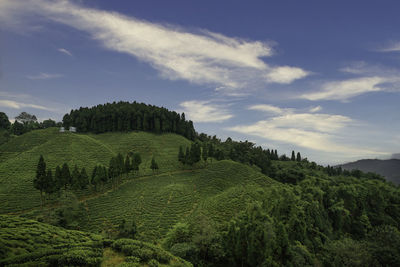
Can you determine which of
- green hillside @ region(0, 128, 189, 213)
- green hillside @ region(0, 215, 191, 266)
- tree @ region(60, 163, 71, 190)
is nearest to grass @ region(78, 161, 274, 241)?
tree @ region(60, 163, 71, 190)

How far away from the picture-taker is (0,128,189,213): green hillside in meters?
61.5

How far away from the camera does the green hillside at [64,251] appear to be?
19750 millimetres

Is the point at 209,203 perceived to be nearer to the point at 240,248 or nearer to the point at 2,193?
the point at 240,248

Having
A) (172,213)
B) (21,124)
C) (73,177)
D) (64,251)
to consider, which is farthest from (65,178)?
(21,124)

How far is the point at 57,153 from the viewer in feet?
295

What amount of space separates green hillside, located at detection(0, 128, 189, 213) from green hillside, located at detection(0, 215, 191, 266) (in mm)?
37440

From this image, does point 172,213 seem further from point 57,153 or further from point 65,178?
point 57,153

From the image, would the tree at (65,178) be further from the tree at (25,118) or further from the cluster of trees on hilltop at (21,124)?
the tree at (25,118)

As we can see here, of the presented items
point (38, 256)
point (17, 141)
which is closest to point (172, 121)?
point (17, 141)

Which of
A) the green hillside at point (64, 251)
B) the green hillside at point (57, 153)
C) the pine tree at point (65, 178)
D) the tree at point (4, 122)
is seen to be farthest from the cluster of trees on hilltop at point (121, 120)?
the green hillside at point (64, 251)

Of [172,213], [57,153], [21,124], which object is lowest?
[172,213]

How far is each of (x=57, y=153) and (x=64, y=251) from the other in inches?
3337

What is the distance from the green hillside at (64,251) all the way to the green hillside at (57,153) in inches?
1474

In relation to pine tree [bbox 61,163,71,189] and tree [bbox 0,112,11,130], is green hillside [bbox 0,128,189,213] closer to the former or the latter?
pine tree [bbox 61,163,71,189]
